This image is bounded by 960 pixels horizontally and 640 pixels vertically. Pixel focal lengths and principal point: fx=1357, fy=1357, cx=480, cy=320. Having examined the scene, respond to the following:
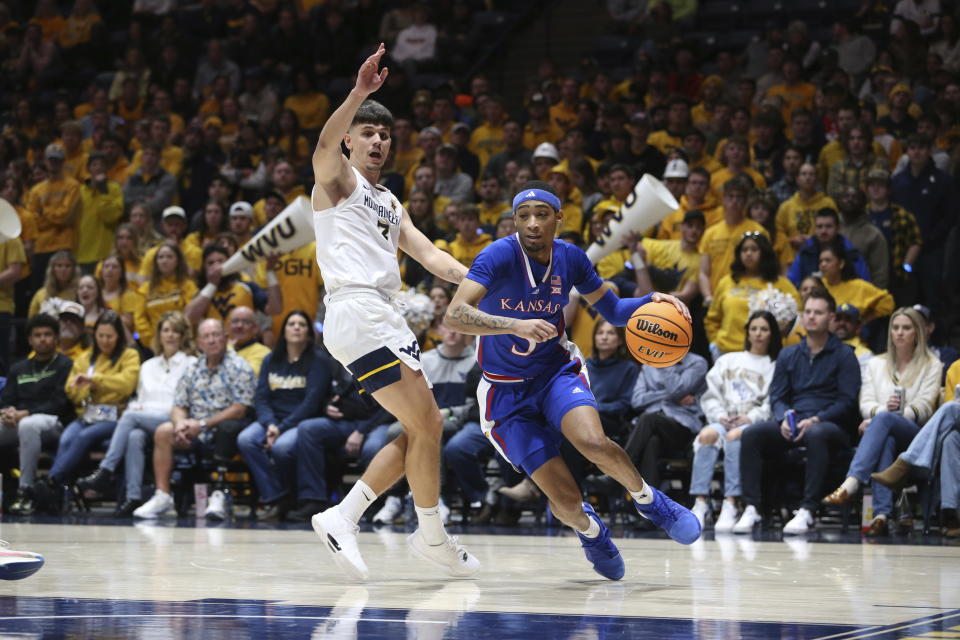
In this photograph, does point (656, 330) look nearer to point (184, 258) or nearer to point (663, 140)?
point (184, 258)

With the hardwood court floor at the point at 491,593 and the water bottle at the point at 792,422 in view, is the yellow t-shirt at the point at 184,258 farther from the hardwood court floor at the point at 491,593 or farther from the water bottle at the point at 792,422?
the water bottle at the point at 792,422

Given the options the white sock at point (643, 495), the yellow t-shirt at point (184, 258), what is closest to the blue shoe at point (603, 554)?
the white sock at point (643, 495)

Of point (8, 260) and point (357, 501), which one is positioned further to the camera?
point (8, 260)

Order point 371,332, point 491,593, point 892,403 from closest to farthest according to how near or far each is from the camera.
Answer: point 491,593, point 371,332, point 892,403

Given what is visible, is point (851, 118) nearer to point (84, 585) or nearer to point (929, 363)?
point (929, 363)

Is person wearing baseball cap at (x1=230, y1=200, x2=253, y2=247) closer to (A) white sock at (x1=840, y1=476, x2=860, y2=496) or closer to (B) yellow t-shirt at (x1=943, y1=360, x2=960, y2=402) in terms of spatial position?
(A) white sock at (x1=840, y1=476, x2=860, y2=496)

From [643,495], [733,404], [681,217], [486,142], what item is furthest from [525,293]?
[486,142]

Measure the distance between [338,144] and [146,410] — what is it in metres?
5.95

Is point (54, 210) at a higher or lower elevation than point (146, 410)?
higher

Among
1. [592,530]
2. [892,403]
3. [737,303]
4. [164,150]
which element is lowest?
[592,530]

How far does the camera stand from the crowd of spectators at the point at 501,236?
32.2 feet

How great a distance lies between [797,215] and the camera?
1141 centimetres

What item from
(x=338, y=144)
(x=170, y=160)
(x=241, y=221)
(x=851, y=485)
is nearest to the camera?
(x=338, y=144)

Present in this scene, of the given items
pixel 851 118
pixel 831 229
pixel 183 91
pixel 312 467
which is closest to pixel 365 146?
pixel 312 467
